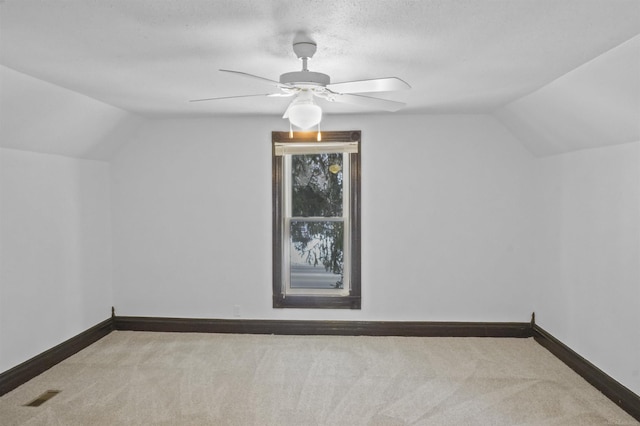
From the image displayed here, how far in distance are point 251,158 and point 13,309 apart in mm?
2519

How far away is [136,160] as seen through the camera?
202 inches

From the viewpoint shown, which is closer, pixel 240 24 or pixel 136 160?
pixel 240 24

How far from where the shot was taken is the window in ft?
16.4

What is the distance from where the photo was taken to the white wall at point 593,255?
10.9ft

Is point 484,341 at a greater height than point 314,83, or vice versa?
point 314,83

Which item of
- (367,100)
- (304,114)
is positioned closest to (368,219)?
(367,100)

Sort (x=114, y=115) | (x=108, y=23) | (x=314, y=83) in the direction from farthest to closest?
(x=114, y=115), (x=314, y=83), (x=108, y=23)

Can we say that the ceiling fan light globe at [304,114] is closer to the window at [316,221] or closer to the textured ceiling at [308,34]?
the textured ceiling at [308,34]

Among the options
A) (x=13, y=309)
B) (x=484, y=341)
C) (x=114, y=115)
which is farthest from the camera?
(x=484, y=341)

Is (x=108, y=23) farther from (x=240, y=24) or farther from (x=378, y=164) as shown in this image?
(x=378, y=164)

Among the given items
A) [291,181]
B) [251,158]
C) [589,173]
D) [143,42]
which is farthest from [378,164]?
[143,42]

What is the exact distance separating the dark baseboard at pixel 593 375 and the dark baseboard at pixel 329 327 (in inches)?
15.6

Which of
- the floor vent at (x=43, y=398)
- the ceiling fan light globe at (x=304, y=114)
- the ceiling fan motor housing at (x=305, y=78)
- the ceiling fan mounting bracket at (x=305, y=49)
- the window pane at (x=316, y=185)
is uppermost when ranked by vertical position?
the ceiling fan mounting bracket at (x=305, y=49)

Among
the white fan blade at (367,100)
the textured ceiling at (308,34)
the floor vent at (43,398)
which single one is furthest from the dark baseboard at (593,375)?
the floor vent at (43,398)
